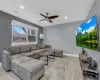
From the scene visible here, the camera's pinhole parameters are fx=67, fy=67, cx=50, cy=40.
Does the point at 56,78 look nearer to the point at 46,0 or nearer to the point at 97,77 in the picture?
the point at 97,77

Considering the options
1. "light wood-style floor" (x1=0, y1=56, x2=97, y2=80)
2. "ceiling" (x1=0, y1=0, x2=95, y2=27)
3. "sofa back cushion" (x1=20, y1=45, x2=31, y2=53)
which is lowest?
"light wood-style floor" (x1=0, y1=56, x2=97, y2=80)

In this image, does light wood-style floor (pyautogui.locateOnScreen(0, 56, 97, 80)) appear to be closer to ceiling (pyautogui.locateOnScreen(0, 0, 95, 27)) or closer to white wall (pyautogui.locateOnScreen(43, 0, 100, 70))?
white wall (pyautogui.locateOnScreen(43, 0, 100, 70))

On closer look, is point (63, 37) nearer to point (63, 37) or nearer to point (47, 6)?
point (63, 37)

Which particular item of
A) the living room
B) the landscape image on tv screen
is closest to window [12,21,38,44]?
the living room

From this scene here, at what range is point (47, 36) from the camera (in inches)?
252

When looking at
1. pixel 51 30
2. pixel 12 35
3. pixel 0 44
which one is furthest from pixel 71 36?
pixel 0 44

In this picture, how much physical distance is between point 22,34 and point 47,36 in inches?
95.2

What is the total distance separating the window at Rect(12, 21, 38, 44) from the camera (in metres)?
4.03

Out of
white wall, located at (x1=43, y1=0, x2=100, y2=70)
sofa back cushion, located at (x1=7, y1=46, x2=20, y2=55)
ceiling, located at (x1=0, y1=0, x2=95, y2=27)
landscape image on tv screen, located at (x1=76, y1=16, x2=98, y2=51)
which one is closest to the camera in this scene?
landscape image on tv screen, located at (x1=76, y1=16, x2=98, y2=51)

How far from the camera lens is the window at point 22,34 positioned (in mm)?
4031

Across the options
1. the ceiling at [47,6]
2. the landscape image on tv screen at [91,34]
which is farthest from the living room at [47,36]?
the landscape image on tv screen at [91,34]

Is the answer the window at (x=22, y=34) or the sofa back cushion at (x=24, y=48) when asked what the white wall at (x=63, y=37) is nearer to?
the window at (x=22, y=34)

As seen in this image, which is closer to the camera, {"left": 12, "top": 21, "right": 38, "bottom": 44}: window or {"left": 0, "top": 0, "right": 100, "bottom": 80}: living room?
{"left": 0, "top": 0, "right": 100, "bottom": 80}: living room

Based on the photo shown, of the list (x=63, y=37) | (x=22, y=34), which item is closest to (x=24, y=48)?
(x=22, y=34)
